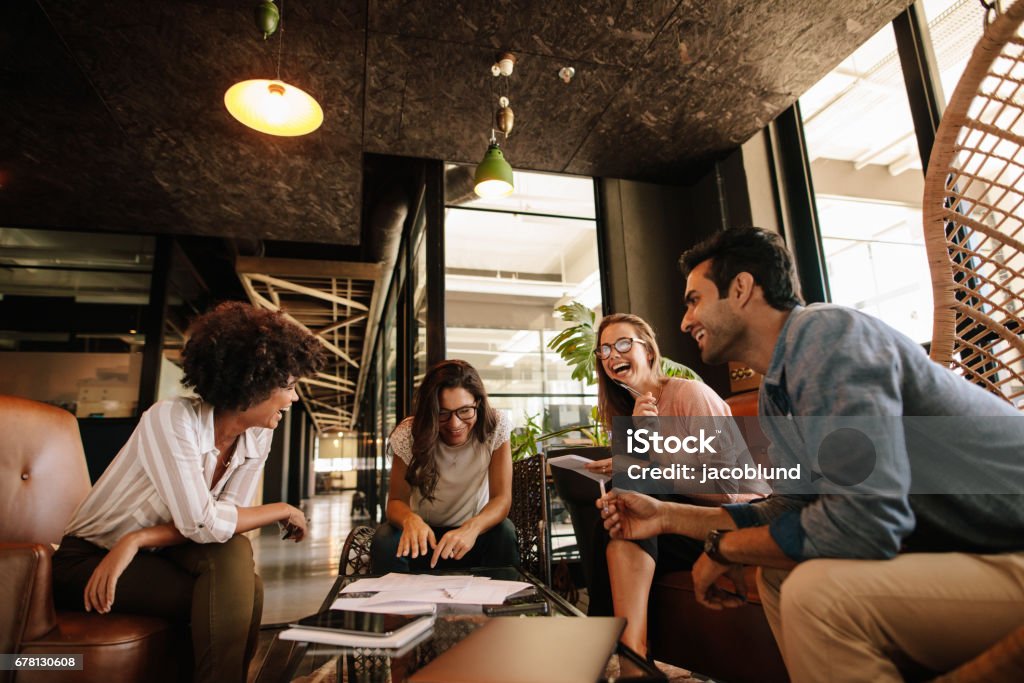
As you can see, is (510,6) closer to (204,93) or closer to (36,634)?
(204,93)

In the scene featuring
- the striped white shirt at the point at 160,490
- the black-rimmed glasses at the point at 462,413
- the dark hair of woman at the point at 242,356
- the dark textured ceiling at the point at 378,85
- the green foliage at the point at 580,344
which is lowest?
the striped white shirt at the point at 160,490

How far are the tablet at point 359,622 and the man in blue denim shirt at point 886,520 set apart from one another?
23.3 inches

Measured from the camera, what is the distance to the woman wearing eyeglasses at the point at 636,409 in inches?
67.2

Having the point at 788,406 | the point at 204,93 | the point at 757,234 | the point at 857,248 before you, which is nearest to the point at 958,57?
the point at 857,248

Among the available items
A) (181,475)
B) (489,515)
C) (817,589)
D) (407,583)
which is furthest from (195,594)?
(817,589)

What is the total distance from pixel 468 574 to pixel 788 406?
3.08 ft

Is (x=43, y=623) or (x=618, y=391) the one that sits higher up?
(x=618, y=391)

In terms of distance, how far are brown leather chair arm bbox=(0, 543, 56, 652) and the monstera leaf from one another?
2.72m

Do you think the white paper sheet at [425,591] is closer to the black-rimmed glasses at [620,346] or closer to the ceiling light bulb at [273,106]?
the black-rimmed glasses at [620,346]

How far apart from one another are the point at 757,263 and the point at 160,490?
158cm

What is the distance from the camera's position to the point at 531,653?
808mm

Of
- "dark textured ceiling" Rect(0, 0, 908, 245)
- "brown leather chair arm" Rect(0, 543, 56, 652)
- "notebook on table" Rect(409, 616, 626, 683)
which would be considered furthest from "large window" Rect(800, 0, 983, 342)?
"brown leather chair arm" Rect(0, 543, 56, 652)

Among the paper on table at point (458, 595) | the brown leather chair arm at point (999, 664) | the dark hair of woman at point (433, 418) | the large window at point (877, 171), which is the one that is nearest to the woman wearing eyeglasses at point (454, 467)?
the dark hair of woman at point (433, 418)

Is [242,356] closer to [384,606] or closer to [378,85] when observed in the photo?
[384,606]
